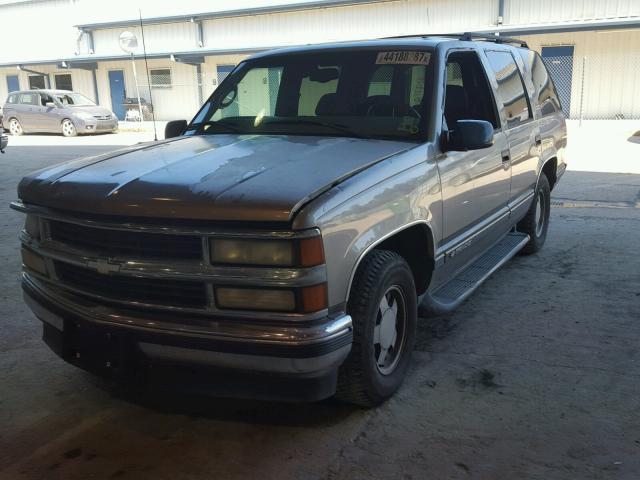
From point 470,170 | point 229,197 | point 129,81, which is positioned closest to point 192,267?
point 229,197

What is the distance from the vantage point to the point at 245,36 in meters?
27.6

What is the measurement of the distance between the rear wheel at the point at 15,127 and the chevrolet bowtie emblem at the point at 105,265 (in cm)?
2186

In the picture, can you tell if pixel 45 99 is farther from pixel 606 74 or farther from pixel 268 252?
pixel 268 252

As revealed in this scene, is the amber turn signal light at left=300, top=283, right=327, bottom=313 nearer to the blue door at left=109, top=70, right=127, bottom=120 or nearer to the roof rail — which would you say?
the roof rail

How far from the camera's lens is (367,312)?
2.86 meters

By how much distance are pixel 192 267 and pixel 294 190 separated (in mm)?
530

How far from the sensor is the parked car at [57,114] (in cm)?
2056

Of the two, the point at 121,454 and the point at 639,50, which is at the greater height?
the point at 639,50

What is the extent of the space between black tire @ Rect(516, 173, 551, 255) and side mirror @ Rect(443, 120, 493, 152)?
7.82ft

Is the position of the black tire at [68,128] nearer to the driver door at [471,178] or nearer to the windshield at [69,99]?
the windshield at [69,99]

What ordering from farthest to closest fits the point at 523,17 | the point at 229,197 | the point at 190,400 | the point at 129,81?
1. the point at 129,81
2. the point at 523,17
3. the point at 190,400
4. the point at 229,197

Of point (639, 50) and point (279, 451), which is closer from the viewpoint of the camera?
point (279, 451)

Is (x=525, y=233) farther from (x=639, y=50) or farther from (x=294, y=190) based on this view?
(x=639, y=50)

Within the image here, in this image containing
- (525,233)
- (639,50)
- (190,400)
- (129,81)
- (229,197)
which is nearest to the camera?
(229,197)
